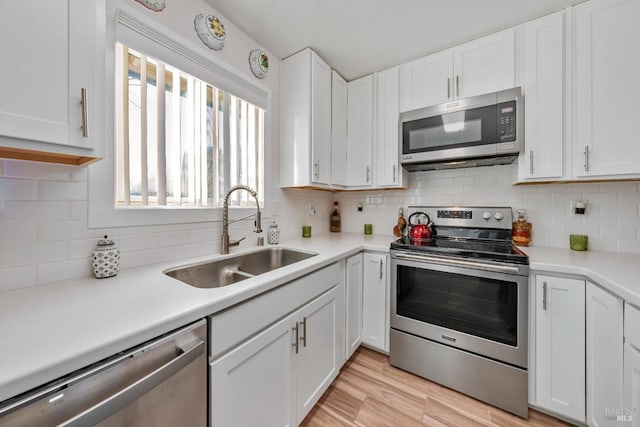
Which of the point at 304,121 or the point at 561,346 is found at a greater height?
the point at 304,121

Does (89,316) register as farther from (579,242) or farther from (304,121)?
(579,242)

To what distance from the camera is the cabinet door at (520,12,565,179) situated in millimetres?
1556

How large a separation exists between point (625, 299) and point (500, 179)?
122cm

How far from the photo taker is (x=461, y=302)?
1572mm

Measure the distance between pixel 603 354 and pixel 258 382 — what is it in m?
1.63

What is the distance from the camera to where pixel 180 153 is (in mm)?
1415

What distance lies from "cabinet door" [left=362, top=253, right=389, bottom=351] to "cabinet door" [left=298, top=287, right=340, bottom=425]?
43 centimetres

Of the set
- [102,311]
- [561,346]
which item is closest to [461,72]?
[561,346]

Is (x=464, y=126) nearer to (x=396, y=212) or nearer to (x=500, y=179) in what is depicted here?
(x=500, y=179)

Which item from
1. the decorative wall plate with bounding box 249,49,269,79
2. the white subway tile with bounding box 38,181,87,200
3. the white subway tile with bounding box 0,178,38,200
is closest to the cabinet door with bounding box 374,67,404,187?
the decorative wall plate with bounding box 249,49,269,79

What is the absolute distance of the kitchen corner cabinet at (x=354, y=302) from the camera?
177 cm

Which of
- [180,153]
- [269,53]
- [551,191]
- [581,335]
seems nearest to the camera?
[581,335]

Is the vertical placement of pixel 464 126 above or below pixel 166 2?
below

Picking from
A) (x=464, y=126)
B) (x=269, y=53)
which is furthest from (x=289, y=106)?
(x=464, y=126)
